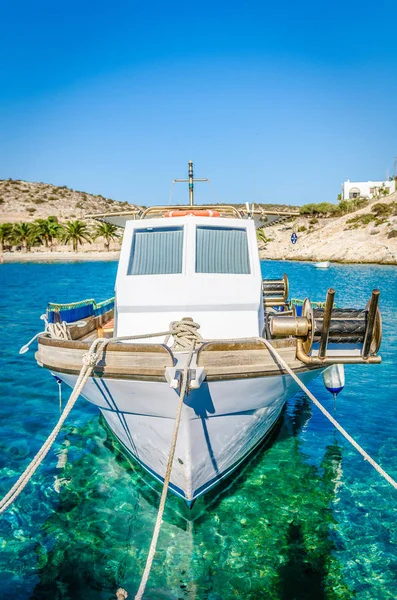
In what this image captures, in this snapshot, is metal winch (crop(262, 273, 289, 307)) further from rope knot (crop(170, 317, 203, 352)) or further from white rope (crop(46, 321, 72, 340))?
rope knot (crop(170, 317, 203, 352))

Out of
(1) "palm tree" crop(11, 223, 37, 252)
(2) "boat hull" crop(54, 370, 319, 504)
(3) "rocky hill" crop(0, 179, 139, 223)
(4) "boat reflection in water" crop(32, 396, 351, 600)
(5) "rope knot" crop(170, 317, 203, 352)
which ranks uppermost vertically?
(3) "rocky hill" crop(0, 179, 139, 223)

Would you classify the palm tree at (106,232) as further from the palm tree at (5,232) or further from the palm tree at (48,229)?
the palm tree at (5,232)

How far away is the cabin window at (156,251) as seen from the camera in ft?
25.2

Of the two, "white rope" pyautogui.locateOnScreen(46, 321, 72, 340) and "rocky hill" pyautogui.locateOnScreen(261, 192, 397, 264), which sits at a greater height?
"rocky hill" pyautogui.locateOnScreen(261, 192, 397, 264)

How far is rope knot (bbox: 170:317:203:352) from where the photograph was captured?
20.7 ft

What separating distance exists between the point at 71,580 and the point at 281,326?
4166 millimetres

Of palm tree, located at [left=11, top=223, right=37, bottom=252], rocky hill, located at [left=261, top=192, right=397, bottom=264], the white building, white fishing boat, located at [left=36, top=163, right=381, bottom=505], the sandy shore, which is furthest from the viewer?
the white building

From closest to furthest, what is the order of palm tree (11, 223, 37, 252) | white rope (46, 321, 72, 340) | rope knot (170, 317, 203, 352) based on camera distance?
rope knot (170, 317, 203, 352), white rope (46, 321, 72, 340), palm tree (11, 223, 37, 252)

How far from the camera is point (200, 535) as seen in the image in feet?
21.8

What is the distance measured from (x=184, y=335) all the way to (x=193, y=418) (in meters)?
1.10

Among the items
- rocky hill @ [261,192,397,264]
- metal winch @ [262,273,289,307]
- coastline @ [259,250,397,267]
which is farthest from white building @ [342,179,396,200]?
metal winch @ [262,273,289,307]

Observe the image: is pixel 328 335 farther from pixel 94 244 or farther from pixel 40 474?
pixel 94 244

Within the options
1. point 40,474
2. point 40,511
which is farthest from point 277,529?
point 40,474

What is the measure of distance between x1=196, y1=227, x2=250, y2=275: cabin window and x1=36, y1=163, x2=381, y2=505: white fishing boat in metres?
0.02
